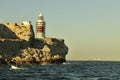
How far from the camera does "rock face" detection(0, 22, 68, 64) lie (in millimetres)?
164125

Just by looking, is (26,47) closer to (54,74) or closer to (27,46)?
(27,46)

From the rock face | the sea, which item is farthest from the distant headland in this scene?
the sea

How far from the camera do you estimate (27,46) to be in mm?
175000

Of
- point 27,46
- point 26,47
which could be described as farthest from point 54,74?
point 27,46

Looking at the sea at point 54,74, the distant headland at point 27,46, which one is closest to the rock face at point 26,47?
the distant headland at point 27,46

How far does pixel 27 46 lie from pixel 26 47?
3.39ft

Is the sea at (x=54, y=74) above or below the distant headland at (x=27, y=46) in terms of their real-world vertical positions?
below

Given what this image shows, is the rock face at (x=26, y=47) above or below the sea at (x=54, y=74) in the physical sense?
above

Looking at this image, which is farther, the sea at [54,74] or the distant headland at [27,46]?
the distant headland at [27,46]

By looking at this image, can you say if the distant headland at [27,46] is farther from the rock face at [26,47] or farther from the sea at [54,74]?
the sea at [54,74]

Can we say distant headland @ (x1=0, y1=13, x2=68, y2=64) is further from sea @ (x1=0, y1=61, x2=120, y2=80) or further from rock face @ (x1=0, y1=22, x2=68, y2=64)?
sea @ (x1=0, y1=61, x2=120, y2=80)

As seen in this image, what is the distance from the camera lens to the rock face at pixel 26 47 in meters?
164

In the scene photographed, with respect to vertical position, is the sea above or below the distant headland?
below

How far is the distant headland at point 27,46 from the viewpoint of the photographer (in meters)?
164
